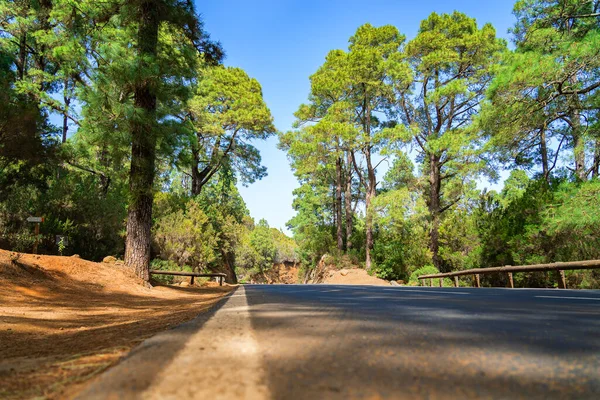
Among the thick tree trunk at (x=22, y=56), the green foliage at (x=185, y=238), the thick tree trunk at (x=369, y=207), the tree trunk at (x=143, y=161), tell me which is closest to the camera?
the tree trunk at (x=143, y=161)

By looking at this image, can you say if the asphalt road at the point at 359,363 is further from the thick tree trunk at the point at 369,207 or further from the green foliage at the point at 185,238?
the thick tree trunk at the point at 369,207

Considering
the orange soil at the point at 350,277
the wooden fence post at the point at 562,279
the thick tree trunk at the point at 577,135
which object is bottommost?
the orange soil at the point at 350,277

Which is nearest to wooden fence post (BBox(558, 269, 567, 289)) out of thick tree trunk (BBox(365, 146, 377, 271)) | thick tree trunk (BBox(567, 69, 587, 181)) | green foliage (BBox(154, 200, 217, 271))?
thick tree trunk (BBox(567, 69, 587, 181))

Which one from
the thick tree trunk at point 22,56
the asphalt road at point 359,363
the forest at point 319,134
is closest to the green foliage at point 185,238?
the forest at point 319,134

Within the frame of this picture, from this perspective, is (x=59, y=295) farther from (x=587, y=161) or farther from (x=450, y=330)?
(x=587, y=161)

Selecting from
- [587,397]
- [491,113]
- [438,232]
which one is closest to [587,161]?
[491,113]

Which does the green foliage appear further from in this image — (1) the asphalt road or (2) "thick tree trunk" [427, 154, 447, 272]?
(1) the asphalt road

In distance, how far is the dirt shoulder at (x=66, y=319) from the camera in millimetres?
1539

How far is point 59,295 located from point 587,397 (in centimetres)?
881

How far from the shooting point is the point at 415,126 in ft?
75.7

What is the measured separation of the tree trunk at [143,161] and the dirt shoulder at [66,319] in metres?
0.80

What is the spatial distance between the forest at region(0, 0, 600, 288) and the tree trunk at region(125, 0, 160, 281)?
44 millimetres

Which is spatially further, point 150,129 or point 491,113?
point 491,113

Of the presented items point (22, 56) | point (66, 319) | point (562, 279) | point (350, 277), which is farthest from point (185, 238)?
Answer: point (562, 279)
